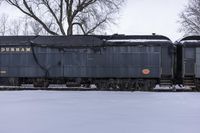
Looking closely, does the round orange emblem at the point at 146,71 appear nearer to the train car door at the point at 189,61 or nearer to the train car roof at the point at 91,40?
the train car roof at the point at 91,40

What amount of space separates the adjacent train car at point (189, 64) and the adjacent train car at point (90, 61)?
0.74 m

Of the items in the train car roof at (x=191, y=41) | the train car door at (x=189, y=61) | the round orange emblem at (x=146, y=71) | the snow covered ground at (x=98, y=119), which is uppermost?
the train car roof at (x=191, y=41)

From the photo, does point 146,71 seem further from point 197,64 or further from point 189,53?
point 197,64

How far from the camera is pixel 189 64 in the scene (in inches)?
1044

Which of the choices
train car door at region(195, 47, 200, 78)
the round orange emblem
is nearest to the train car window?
train car door at region(195, 47, 200, 78)

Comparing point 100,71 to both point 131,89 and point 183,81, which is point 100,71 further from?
point 183,81

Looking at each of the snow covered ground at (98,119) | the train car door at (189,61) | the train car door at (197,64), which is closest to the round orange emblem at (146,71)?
the train car door at (189,61)

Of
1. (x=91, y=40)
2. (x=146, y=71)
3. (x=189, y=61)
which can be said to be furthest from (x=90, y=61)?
(x=189, y=61)

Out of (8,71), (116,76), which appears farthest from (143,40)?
(8,71)

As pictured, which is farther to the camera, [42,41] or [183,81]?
[42,41]

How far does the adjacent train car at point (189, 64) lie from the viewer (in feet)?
86.4

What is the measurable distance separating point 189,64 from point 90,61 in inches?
270

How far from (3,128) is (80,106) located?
5.11 meters

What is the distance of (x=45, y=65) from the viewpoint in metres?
28.1
